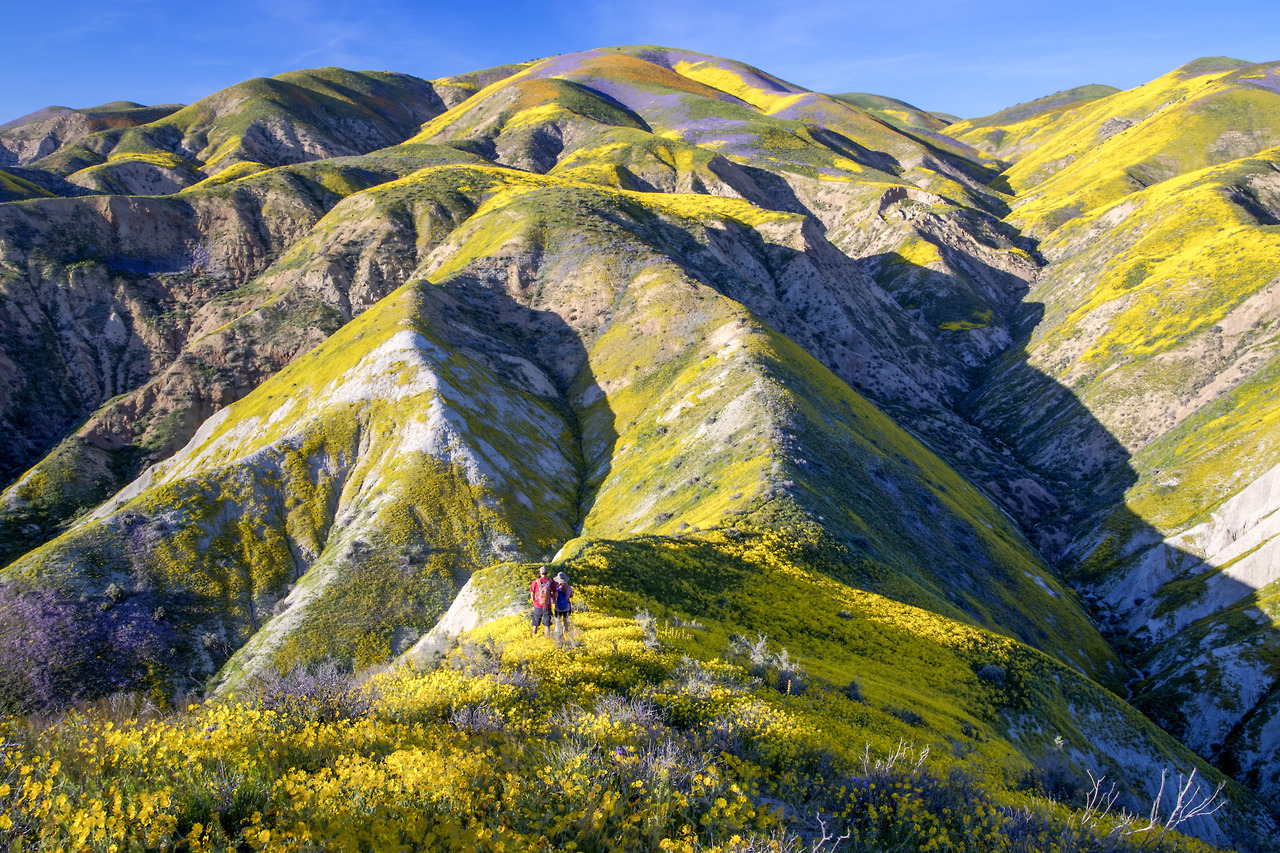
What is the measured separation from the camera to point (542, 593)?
47.4 feet

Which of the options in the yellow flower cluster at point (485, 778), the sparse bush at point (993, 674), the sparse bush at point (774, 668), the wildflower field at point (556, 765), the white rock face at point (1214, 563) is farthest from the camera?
the white rock face at point (1214, 563)

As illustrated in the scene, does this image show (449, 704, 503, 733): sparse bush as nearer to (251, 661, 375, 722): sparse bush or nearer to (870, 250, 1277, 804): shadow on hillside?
(251, 661, 375, 722): sparse bush

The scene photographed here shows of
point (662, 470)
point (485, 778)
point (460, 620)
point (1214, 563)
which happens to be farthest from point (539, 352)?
point (485, 778)

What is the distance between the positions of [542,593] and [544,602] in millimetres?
212

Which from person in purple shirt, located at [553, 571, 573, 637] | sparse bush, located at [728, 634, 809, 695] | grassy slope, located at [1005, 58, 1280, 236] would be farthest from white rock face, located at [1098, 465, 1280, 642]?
grassy slope, located at [1005, 58, 1280, 236]

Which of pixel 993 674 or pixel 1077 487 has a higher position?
pixel 993 674

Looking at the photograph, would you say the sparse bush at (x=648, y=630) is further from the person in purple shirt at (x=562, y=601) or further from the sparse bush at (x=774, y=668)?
the sparse bush at (x=774, y=668)

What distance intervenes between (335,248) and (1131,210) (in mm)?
124297

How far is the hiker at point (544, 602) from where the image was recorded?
14352 mm

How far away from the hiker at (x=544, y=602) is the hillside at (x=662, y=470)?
1.30 metres

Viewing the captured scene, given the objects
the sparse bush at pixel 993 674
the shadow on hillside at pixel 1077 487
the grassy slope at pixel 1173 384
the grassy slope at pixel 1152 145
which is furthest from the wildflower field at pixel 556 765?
the grassy slope at pixel 1152 145

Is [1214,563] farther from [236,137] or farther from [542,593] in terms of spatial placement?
[236,137]

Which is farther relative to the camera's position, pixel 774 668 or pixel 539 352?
pixel 539 352

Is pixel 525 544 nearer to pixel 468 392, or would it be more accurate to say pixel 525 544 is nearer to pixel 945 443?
pixel 468 392
